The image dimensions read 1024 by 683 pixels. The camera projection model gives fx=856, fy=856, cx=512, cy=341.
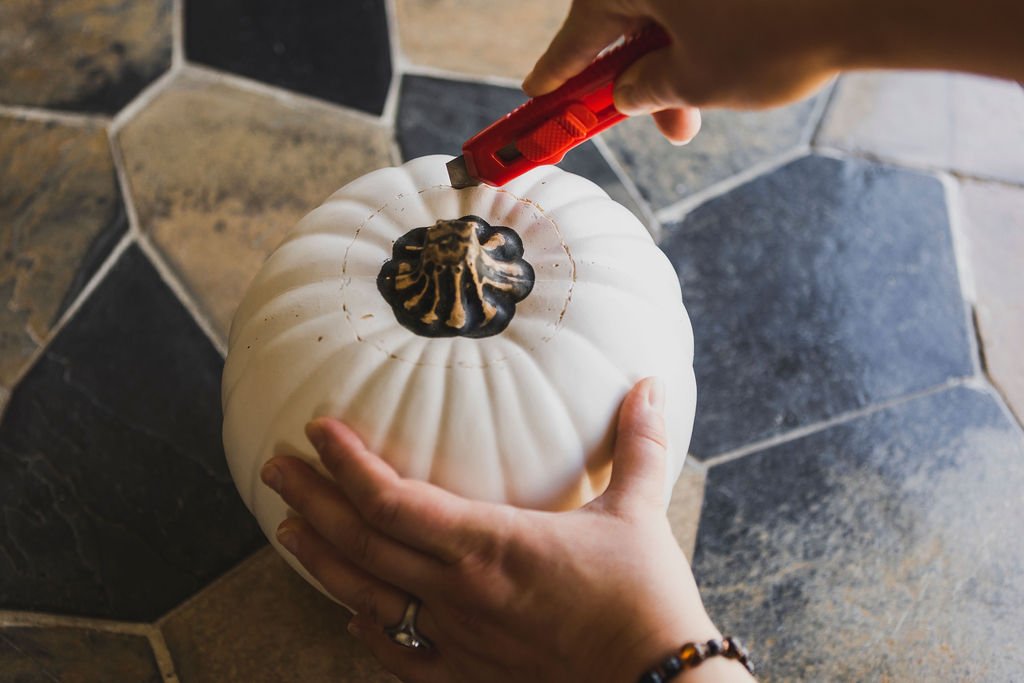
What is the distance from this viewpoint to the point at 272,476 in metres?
0.82

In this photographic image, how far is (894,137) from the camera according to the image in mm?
1647

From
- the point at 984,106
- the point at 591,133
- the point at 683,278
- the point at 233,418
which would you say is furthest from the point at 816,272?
the point at 233,418

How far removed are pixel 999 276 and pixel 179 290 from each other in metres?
1.38

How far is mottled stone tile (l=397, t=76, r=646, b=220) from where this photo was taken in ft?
5.01

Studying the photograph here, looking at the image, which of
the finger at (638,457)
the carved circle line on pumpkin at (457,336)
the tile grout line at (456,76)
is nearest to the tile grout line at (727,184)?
the tile grout line at (456,76)

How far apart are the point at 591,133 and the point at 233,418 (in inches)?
18.9

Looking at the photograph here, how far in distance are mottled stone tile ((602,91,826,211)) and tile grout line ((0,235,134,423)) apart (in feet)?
2.86

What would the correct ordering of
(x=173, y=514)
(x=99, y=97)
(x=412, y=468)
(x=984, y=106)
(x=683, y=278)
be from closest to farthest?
(x=412, y=468), (x=173, y=514), (x=683, y=278), (x=99, y=97), (x=984, y=106)

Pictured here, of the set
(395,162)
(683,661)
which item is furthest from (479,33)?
(683,661)

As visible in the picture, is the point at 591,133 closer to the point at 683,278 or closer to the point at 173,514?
the point at 683,278

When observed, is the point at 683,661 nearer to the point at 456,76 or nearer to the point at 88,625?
the point at 88,625

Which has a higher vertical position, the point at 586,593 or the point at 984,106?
the point at 586,593

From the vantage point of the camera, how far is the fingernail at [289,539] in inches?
33.0

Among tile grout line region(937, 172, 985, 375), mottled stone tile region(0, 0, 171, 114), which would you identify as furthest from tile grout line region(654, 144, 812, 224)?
mottled stone tile region(0, 0, 171, 114)
